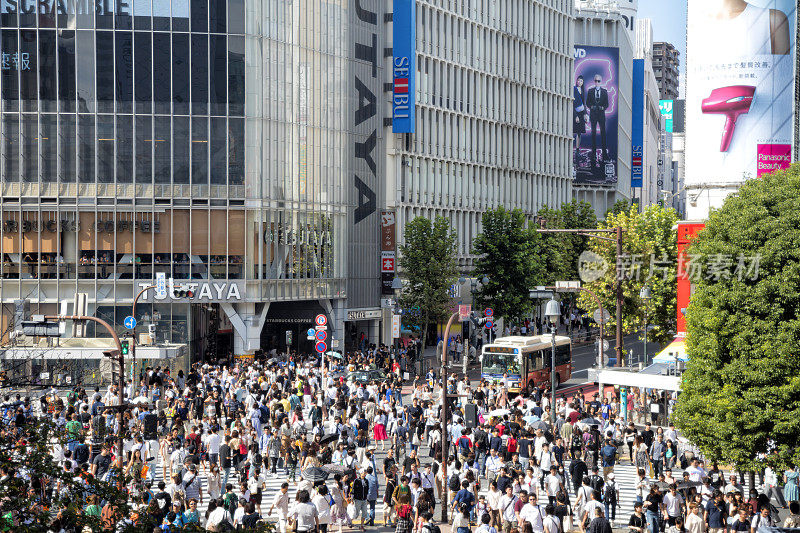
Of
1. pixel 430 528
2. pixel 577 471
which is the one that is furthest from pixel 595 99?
pixel 430 528

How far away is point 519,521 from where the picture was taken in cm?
2120

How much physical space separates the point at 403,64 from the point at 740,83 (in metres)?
27.6

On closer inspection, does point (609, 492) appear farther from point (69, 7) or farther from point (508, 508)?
point (69, 7)

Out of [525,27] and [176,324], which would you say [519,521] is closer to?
[176,324]

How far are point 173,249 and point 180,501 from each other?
1417 inches

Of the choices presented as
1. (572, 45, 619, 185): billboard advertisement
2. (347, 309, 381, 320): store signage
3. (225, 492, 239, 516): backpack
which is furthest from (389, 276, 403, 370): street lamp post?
(572, 45, 619, 185): billboard advertisement

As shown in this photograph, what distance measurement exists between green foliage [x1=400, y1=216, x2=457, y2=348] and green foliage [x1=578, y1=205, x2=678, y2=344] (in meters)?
9.74

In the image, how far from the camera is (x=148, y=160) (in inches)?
2184

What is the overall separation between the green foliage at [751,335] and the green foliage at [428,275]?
3617 cm

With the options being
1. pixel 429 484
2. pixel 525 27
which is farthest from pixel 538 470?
pixel 525 27

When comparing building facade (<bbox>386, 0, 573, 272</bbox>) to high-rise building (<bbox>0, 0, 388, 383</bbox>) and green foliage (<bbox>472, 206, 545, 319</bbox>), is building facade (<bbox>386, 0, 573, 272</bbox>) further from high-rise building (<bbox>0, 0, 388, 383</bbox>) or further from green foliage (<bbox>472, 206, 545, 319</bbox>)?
high-rise building (<bbox>0, 0, 388, 383</bbox>)

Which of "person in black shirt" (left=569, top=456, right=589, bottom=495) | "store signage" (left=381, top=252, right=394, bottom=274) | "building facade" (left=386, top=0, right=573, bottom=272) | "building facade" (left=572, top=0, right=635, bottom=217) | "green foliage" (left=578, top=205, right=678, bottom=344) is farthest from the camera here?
"building facade" (left=572, top=0, right=635, bottom=217)

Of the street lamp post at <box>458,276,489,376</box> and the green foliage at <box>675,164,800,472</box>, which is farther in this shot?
the street lamp post at <box>458,276,489,376</box>

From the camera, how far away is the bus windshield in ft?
147
